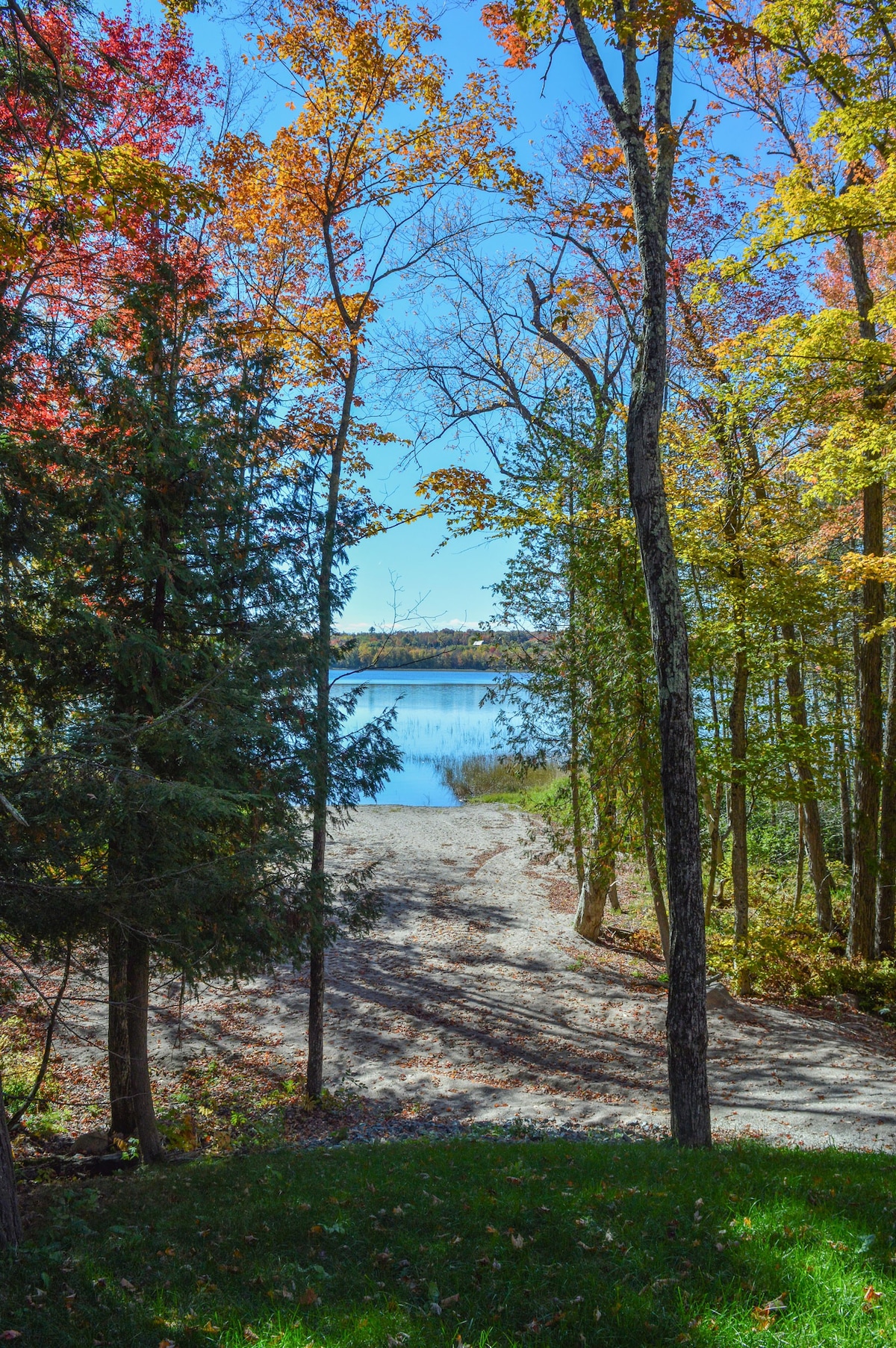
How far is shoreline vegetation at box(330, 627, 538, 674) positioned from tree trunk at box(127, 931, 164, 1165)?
11.7ft

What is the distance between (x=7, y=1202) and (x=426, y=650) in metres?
7.22

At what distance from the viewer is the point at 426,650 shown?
1023 centimetres

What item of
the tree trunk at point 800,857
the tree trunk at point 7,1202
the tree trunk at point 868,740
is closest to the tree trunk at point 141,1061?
the tree trunk at point 7,1202

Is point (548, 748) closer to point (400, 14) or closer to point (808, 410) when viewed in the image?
point (808, 410)

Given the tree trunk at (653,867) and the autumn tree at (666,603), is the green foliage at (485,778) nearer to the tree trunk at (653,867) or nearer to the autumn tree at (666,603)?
the tree trunk at (653,867)

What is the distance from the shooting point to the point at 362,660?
30.6 ft

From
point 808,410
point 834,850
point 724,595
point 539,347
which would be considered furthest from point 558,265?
point 834,850

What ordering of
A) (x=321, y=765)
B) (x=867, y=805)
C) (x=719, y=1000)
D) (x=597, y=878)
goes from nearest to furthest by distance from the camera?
(x=321, y=765)
(x=719, y=1000)
(x=867, y=805)
(x=597, y=878)

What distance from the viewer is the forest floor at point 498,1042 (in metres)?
7.90

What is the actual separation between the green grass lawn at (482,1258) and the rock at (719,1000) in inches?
223

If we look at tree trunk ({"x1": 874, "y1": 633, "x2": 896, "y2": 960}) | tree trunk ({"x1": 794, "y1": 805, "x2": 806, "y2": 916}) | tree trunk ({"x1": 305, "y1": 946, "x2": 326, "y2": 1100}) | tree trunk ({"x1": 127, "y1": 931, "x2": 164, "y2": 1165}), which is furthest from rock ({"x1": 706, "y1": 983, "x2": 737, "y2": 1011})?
tree trunk ({"x1": 127, "y1": 931, "x2": 164, "y2": 1165})

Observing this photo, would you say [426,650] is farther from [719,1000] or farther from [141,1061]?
[719,1000]

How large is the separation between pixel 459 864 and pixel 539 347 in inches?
451

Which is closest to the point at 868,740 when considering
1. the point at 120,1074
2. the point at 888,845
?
the point at 888,845
